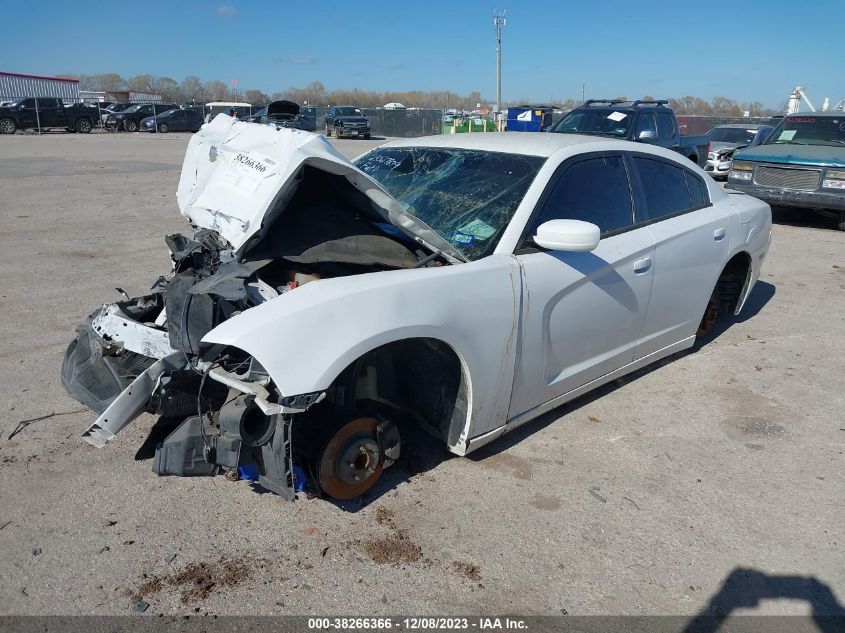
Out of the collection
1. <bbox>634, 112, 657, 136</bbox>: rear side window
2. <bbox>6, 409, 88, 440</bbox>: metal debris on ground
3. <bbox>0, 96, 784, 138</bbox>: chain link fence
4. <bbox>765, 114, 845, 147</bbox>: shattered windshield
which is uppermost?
<bbox>0, 96, 784, 138</bbox>: chain link fence

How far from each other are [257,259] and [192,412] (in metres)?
0.81

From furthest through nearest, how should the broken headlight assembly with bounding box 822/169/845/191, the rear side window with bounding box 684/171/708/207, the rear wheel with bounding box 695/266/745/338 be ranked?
the broken headlight assembly with bounding box 822/169/845/191 < the rear wheel with bounding box 695/266/745/338 < the rear side window with bounding box 684/171/708/207

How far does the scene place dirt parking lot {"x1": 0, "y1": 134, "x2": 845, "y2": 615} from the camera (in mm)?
2605

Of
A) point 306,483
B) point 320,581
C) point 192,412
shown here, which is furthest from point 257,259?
point 320,581

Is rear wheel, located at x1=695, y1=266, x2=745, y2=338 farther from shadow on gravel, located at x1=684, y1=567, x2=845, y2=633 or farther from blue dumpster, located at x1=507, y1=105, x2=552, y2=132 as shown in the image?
blue dumpster, located at x1=507, y1=105, x2=552, y2=132

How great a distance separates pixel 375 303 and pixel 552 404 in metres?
1.42

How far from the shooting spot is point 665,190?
4395 mm

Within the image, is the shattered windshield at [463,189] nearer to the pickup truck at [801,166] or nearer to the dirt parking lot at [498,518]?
the dirt parking lot at [498,518]

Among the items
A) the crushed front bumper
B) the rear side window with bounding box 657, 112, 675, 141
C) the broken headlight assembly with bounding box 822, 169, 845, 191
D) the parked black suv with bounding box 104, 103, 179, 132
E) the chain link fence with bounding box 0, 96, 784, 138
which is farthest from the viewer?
the parked black suv with bounding box 104, 103, 179, 132

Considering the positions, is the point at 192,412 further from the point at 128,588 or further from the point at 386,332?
the point at 386,332

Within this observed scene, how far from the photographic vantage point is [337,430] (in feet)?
9.59

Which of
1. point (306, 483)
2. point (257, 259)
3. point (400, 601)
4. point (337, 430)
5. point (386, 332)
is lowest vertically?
point (400, 601)

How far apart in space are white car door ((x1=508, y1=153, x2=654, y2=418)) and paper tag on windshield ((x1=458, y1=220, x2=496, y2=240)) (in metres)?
0.20

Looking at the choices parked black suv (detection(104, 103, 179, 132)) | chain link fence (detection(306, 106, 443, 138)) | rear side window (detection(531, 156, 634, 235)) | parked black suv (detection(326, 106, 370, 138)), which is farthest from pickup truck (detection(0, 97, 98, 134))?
rear side window (detection(531, 156, 634, 235))
